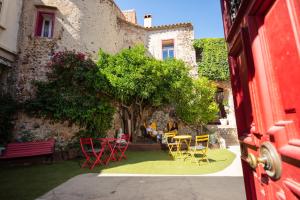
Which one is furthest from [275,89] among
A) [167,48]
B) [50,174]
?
[167,48]

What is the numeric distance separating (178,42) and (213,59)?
3346 millimetres

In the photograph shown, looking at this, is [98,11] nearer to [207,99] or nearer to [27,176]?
[207,99]

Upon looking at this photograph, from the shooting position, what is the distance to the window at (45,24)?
9.62 metres

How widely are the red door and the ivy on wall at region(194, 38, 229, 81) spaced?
1284 cm

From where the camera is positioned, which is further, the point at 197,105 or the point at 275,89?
the point at 197,105

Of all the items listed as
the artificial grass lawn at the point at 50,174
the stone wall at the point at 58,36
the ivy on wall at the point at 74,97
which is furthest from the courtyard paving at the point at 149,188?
the stone wall at the point at 58,36

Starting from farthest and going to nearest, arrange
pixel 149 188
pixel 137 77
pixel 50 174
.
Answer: pixel 137 77 → pixel 50 174 → pixel 149 188

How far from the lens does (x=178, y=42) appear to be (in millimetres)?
14648

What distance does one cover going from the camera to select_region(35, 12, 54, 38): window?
9.62 metres

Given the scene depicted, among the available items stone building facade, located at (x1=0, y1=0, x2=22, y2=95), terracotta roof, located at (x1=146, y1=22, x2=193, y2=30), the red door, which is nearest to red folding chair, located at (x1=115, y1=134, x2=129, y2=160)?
the red door

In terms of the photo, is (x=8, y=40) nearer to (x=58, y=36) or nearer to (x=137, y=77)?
(x=58, y=36)

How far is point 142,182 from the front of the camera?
4141mm

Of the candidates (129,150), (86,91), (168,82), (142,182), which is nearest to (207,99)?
(168,82)

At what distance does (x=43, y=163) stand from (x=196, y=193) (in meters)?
6.37
